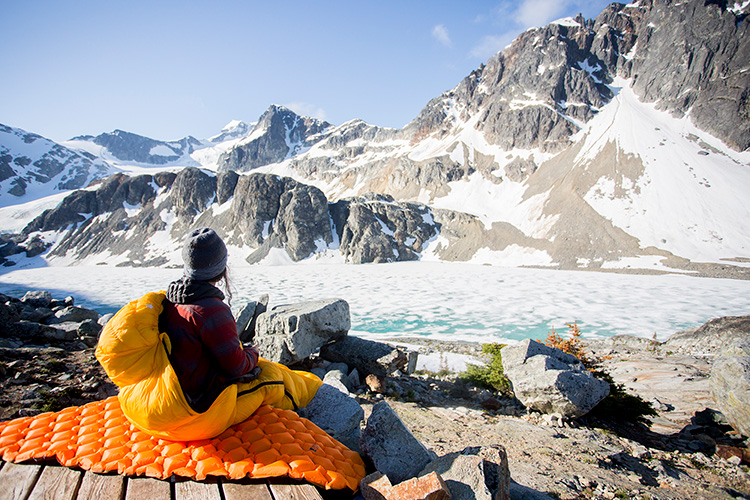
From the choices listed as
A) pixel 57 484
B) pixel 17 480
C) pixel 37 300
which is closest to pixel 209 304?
pixel 57 484

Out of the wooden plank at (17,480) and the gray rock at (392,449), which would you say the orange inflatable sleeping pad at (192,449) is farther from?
the gray rock at (392,449)

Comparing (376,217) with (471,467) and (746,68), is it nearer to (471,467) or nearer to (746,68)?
(471,467)

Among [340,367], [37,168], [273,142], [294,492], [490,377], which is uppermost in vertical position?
[273,142]

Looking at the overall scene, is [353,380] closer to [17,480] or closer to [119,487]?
[119,487]

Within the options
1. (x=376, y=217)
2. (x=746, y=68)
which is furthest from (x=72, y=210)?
(x=746, y=68)

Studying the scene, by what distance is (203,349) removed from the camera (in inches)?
110

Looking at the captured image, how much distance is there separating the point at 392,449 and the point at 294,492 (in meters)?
1.02

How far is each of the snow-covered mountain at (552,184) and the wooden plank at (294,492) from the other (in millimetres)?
51950

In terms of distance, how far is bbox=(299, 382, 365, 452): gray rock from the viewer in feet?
13.1

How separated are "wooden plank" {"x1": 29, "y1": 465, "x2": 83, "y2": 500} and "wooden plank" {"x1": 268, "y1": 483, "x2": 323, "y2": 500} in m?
1.41

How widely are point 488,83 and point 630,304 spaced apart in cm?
10452

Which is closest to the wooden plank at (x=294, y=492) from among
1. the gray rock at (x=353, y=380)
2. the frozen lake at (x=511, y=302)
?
the gray rock at (x=353, y=380)

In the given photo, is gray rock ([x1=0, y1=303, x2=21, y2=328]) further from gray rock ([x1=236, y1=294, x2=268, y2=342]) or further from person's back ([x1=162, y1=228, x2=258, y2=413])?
person's back ([x1=162, y1=228, x2=258, y2=413])

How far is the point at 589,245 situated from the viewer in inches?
1930
